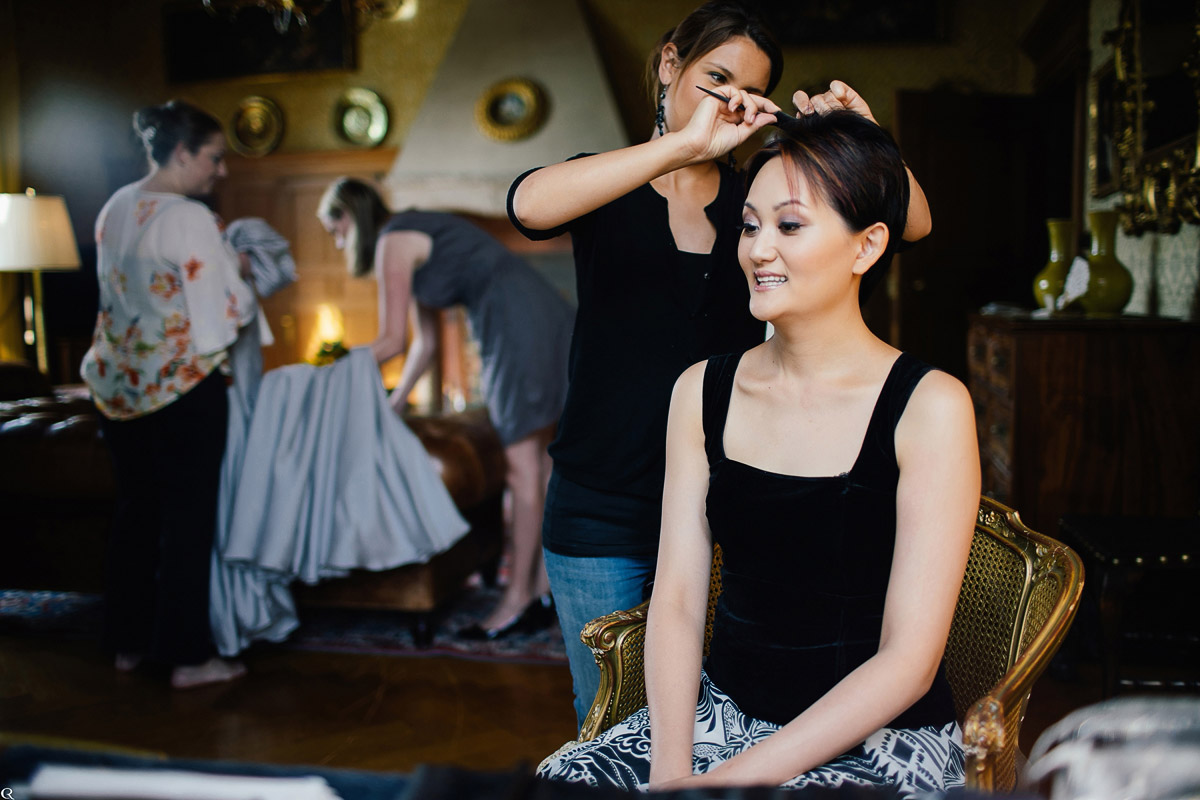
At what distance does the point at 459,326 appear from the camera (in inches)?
298

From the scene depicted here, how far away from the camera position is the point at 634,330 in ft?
4.22

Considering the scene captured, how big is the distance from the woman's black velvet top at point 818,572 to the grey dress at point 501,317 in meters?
1.94

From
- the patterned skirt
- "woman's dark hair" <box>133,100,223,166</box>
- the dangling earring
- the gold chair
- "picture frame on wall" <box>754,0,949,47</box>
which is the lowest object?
the patterned skirt

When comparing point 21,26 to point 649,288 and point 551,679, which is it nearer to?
point 551,679

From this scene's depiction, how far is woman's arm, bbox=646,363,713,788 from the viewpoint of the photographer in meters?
1.02

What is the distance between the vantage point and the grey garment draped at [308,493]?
265 cm

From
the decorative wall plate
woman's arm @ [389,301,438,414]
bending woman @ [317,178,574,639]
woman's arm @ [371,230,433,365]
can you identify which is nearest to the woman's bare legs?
bending woman @ [317,178,574,639]

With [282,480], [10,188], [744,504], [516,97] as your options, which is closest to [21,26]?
[10,188]

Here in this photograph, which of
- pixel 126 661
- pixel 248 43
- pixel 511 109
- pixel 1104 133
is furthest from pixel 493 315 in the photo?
pixel 248 43

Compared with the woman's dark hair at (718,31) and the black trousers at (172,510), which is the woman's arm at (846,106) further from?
the black trousers at (172,510)

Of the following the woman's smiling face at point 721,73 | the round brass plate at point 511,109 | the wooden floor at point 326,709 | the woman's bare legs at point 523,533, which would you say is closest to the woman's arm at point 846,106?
the woman's smiling face at point 721,73

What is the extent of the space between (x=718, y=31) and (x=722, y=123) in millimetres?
171

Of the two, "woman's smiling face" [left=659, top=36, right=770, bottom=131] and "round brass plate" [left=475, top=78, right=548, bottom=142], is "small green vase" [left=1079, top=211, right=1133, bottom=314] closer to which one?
"woman's smiling face" [left=659, top=36, right=770, bottom=131]

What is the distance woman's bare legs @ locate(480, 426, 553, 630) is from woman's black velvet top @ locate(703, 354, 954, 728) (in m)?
1.97
